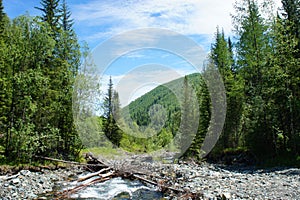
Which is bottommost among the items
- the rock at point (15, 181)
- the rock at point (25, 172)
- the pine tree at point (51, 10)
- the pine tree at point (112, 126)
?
the rock at point (15, 181)

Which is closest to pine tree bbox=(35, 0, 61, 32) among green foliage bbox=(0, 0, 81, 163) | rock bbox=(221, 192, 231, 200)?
green foliage bbox=(0, 0, 81, 163)

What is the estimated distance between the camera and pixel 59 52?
21.9 meters

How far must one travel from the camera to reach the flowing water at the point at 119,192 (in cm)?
1161

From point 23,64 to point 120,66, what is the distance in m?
6.52

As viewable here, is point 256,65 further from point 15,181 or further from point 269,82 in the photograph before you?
point 15,181

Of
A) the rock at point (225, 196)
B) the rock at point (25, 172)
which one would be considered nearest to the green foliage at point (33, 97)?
the rock at point (25, 172)

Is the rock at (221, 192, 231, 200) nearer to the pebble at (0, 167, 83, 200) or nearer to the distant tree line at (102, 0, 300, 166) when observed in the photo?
the pebble at (0, 167, 83, 200)

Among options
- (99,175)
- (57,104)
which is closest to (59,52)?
(57,104)

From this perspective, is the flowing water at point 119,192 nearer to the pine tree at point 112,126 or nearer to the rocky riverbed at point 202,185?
the rocky riverbed at point 202,185

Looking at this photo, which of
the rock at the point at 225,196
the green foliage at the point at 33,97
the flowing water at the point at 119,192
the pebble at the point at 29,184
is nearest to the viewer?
the rock at the point at 225,196

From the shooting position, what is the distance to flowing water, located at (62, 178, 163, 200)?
11609mm

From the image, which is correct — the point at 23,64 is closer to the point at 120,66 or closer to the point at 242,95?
the point at 120,66

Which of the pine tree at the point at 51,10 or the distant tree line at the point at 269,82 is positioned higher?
the pine tree at the point at 51,10

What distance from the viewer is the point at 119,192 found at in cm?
1250
